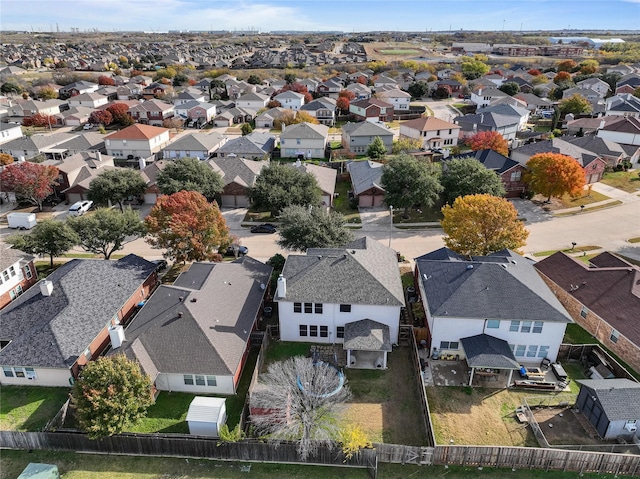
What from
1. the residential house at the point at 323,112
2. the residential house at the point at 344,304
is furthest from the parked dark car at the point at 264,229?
the residential house at the point at 323,112

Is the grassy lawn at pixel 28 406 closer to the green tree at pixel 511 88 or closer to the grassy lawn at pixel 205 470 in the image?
the grassy lawn at pixel 205 470

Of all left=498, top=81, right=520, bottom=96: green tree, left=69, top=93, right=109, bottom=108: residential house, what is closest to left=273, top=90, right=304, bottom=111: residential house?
left=69, top=93, right=109, bottom=108: residential house

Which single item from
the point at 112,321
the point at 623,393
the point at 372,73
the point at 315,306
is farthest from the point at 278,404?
the point at 372,73

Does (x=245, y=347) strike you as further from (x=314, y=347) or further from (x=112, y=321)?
(x=112, y=321)

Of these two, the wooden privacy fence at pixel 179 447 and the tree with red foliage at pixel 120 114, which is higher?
the tree with red foliage at pixel 120 114

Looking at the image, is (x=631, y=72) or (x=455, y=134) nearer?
(x=455, y=134)

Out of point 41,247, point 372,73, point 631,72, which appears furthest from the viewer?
point 372,73

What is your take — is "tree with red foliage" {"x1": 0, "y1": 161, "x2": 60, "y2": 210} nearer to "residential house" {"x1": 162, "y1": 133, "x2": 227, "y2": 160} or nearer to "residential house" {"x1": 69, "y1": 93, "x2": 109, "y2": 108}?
"residential house" {"x1": 162, "y1": 133, "x2": 227, "y2": 160}
